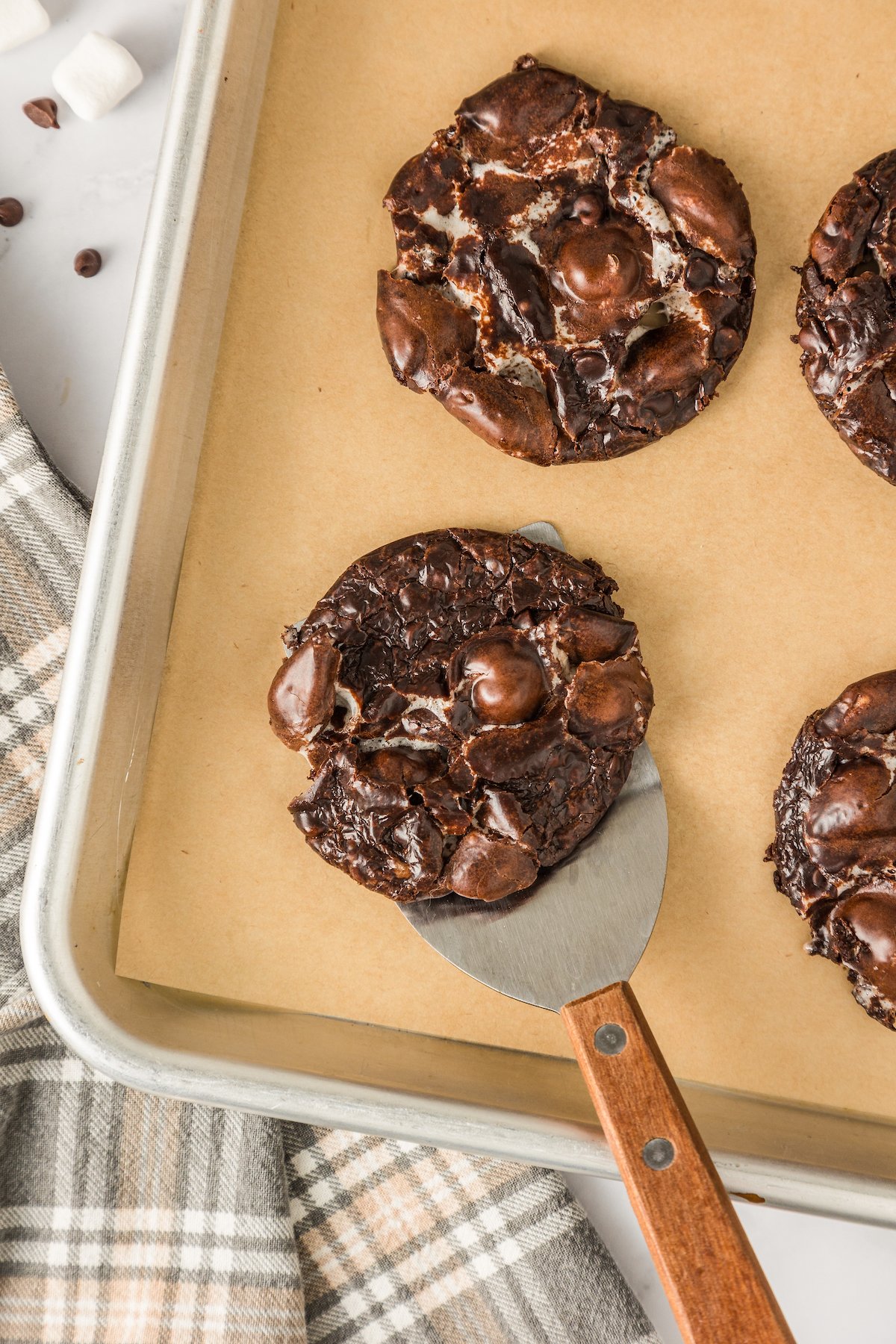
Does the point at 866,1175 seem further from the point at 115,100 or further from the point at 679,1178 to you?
the point at 115,100

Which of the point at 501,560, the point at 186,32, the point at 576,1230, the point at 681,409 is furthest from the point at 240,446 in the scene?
the point at 576,1230

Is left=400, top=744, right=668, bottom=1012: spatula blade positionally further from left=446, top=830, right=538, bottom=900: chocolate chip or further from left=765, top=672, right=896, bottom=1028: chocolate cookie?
left=765, top=672, right=896, bottom=1028: chocolate cookie

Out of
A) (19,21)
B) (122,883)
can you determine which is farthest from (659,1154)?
(19,21)

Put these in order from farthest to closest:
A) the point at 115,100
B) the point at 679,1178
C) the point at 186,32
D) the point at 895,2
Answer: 1. the point at 115,100
2. the point at 895,2
3. the point at 186,32
4. the point at 679,1178

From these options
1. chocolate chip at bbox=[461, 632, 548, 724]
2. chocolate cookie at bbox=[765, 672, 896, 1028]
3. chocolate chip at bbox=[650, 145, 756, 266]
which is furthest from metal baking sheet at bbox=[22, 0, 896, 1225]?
chocolate chip at bbox=[650, 145, 756, 266]

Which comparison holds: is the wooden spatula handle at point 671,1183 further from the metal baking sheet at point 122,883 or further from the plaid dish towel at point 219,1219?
the plaid dish towel at point 219,1219
